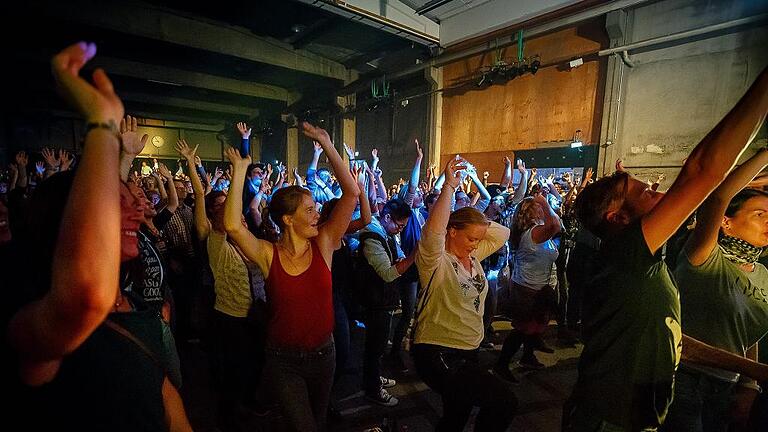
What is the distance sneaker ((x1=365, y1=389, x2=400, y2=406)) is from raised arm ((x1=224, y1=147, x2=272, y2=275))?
196cm

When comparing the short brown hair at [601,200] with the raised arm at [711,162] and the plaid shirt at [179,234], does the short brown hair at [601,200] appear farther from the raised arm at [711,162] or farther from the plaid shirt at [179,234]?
the plaid shirt at [179,234]

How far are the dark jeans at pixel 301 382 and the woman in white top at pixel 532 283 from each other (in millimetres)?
2467

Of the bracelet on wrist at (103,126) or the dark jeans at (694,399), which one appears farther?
the dark jeans at (694,399)

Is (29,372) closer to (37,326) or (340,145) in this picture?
(37,326)

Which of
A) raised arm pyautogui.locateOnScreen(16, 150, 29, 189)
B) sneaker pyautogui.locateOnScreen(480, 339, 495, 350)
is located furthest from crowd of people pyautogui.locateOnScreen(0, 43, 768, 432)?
raised arm pyautogui.locateOnScreen(16, 150, 29, 189)

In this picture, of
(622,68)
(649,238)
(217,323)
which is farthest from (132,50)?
(649,238)

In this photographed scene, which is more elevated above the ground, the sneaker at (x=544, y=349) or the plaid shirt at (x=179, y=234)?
the plaid shirt at (x=179, y=234)

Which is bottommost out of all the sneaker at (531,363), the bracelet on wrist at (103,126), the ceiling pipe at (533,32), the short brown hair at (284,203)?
the sneaker at (531,363)

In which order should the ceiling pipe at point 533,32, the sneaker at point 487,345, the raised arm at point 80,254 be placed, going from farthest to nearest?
the ceiling pipe at point 533,32
the sneaker at point 487,345
the raised arm at point 80,254

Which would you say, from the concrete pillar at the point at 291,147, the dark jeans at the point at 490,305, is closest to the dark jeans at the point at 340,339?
the dark jeans at the point at 490,305

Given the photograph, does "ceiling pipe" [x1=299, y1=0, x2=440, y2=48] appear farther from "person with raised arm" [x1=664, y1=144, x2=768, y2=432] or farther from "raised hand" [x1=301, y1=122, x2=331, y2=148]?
"person with raised arm" [x1=664, y1=144, x2=768, y2=432]

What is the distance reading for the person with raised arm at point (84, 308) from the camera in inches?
30.3

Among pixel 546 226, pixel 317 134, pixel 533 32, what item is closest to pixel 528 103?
pixel 533 32

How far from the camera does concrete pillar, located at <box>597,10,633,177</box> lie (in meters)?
8.74
